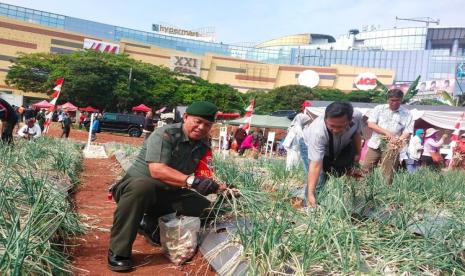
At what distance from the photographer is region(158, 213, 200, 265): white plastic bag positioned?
2.75 metres

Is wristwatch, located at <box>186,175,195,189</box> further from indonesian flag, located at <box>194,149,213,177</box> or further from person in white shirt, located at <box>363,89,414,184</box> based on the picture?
person in white shirt, located at <box>363,89,414,184</box>

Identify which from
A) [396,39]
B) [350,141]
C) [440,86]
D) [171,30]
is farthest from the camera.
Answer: [171,30]

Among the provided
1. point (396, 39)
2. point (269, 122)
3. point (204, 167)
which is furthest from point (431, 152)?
point (396, 39)

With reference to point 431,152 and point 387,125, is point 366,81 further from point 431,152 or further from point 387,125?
point 387,125

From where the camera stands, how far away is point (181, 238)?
108 inches

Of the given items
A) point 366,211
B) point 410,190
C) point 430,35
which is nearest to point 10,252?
point 366,211

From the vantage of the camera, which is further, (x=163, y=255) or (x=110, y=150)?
(x=110, y=150)

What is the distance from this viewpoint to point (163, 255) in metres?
2.92

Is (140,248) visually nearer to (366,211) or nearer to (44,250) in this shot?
(44,250)

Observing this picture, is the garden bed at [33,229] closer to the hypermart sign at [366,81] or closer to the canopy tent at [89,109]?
the canopy tent at [89,109]

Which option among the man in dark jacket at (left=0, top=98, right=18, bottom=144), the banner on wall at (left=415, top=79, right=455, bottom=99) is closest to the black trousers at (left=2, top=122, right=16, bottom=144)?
the man in dark jacket at (left=0, top=98, right=18, bottom=144)

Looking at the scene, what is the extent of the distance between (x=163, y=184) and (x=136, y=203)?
10.5 inches

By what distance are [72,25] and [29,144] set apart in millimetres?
69713

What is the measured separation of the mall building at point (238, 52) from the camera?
5012 cm
